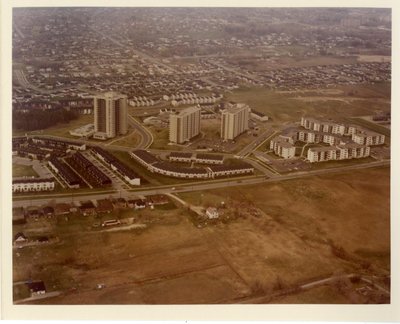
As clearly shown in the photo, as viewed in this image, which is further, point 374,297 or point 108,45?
point 108,45

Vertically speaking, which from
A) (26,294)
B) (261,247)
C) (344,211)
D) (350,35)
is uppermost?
(350,35)

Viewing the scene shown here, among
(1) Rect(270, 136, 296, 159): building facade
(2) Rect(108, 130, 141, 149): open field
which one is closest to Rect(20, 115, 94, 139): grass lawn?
(2) Rect(108, 130, 141, 149): open field

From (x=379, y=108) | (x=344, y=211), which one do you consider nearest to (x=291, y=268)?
(x=344, y=211)

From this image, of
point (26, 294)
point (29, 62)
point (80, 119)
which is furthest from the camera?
point (80, 119)

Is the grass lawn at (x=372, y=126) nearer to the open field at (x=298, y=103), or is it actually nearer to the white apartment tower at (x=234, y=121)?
the open field at (x=298, y=103)

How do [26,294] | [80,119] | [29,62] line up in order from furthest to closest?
[80,119]
[29,62]
[26,294]

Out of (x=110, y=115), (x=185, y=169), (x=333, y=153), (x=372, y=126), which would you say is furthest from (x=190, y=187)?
(x=372, y=126)

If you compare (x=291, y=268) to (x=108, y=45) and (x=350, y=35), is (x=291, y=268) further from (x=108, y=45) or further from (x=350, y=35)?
(x=108, y=45)

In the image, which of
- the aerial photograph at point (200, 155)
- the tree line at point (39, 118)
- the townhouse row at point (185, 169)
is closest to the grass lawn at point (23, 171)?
the aerial photograph at point (200, 155)
